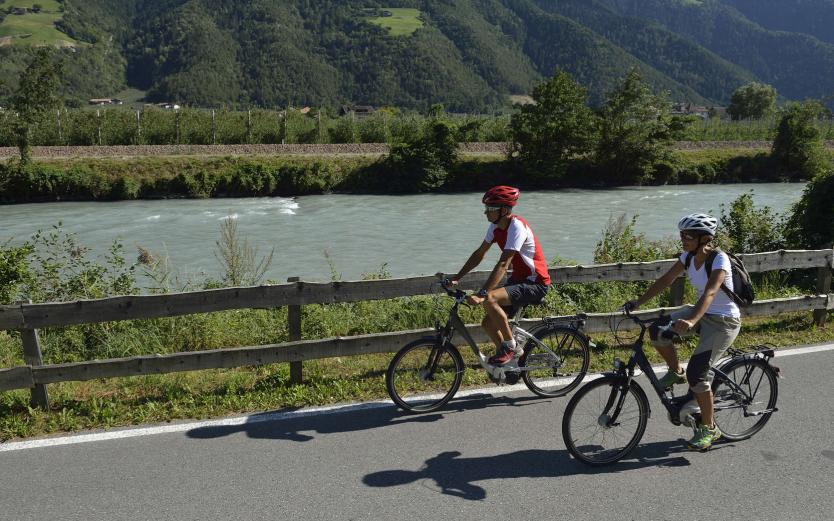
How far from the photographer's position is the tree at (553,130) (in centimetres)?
4444

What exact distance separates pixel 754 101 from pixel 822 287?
111039 millimetres

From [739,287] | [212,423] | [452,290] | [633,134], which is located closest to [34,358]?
[212,423]

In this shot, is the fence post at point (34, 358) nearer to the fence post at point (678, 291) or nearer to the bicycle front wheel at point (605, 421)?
the bicycle front wheel at point (605, 421)

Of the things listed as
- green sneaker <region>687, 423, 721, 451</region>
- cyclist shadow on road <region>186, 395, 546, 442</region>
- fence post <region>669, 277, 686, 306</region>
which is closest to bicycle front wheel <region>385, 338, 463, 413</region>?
cyclist shadow on road <region>186, 395, 546, 442</region>

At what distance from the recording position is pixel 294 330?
6750 millimetres

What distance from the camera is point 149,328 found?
27.1 feet

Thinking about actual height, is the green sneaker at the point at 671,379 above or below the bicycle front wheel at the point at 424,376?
above

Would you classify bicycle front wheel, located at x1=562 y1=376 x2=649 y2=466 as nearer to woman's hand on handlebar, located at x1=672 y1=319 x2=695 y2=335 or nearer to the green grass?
woman's hand on handlebar, located at x1=672 y1=319 x2=695 y2=335

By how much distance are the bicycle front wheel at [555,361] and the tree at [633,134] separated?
135 ft

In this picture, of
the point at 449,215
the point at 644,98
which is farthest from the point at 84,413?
the point at 644,98

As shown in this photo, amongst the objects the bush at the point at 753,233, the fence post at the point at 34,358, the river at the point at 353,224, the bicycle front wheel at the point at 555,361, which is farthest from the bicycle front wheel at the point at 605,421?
the river at the point at 353,224

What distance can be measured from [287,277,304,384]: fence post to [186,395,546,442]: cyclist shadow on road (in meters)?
0.70

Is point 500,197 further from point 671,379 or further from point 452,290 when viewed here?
point 671,379

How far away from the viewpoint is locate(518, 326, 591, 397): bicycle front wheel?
6.36 meters
